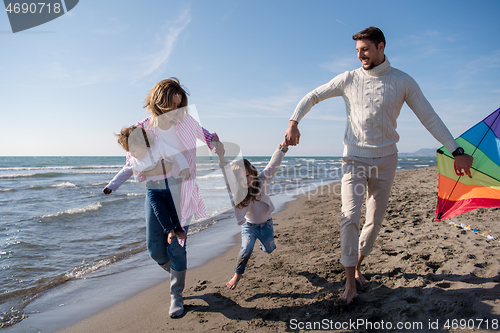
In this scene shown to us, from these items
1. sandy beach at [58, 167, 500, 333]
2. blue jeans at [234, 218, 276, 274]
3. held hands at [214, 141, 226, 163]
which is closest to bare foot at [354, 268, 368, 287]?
sandy beach at [58, 167, 500, 333]

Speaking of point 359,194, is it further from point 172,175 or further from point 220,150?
point 172,175

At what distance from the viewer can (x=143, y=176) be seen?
237 cm

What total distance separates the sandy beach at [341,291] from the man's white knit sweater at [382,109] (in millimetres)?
1129

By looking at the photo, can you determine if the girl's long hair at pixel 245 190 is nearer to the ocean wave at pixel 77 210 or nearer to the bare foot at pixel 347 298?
the bare foot at pixel 347 298

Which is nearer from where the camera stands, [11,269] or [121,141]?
[121,141]

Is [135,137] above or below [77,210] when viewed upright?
above

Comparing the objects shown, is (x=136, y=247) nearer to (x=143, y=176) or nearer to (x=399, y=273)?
(x=143, y=176)

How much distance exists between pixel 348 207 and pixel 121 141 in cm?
196

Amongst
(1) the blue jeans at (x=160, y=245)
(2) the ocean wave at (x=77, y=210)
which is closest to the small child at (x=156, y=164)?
(1) the blue jeans at (x=160, y=245)

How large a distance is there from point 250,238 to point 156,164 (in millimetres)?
1170

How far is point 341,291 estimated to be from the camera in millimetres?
2510

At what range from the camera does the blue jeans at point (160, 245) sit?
7.75 feet


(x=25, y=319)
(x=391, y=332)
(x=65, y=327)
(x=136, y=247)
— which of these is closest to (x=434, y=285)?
(x=391, y=332)

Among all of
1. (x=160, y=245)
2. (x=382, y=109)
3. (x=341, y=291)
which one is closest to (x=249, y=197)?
(x=160, y=245)
